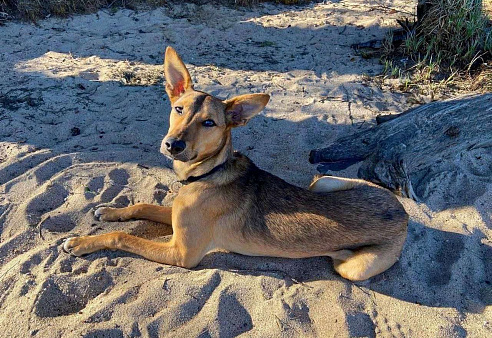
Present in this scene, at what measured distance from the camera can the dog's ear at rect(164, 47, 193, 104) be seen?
12.5 feet

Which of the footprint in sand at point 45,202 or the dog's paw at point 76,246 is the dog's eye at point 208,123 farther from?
the footprint in sand at point 45,202

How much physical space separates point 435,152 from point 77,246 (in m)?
3.86

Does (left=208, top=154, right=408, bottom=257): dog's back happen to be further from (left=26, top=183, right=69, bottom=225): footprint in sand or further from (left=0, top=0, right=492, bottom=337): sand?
(left=26, top=183, right=69, bottom=225): footprint in sand

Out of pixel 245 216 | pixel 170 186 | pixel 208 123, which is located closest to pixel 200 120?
pixel 208 123

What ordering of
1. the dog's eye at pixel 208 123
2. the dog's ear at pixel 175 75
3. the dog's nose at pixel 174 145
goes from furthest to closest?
the dog's ear at pixel 175 75, the dog's eye at pixel 208 123, the dog's nose at pixel 174 145

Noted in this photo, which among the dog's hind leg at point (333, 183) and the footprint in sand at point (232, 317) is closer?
the footprint in sand at point (232, 317)

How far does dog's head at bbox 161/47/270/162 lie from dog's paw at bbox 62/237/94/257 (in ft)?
3.78

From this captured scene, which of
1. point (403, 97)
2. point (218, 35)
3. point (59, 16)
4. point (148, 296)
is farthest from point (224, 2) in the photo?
point (148, 296)

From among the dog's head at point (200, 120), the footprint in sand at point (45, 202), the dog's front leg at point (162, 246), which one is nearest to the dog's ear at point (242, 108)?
the dog's head at point (200, 120)

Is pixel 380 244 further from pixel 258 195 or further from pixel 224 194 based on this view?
pixel 224 194

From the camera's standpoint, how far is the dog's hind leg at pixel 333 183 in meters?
4.09

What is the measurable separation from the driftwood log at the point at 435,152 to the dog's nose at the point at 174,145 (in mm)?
2271

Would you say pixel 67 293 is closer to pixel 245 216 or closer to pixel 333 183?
pixel 245 216

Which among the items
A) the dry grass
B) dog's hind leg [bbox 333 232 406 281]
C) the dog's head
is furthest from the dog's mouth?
the dry grass
